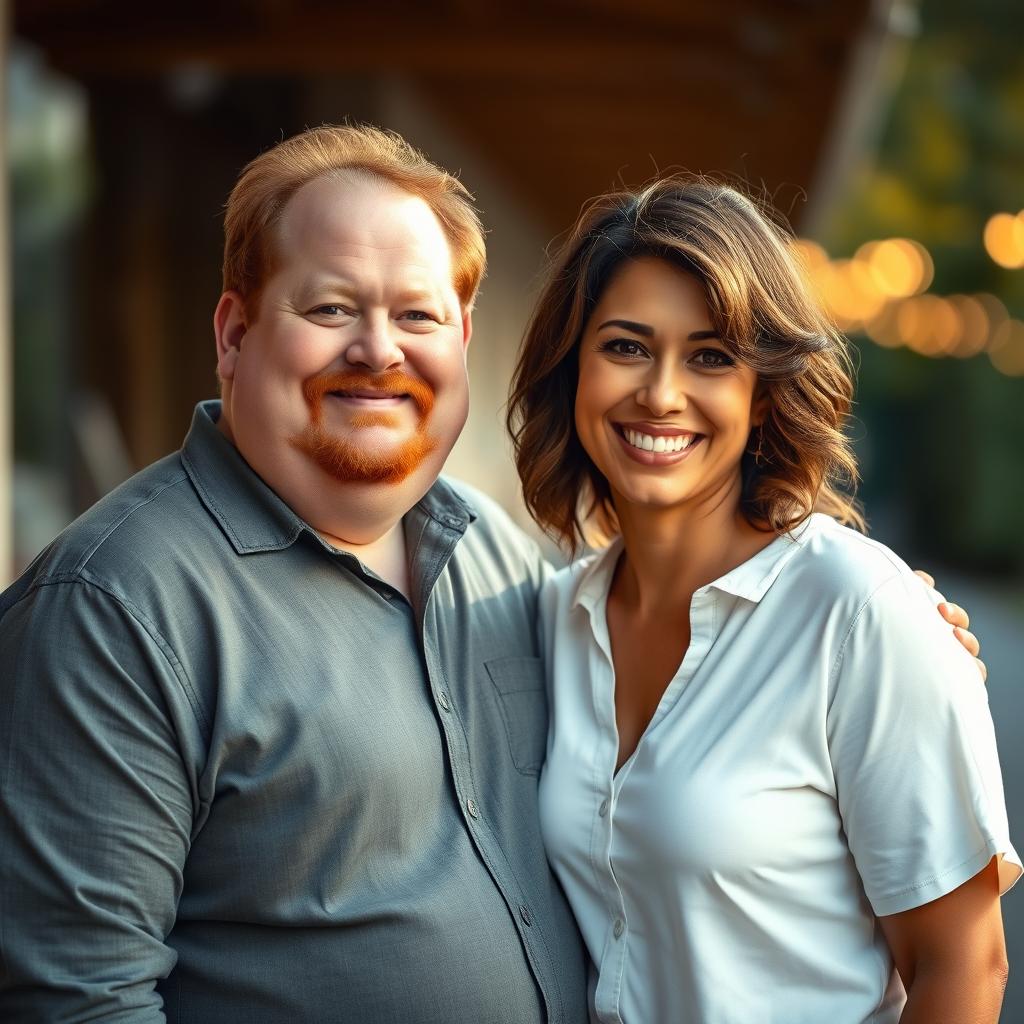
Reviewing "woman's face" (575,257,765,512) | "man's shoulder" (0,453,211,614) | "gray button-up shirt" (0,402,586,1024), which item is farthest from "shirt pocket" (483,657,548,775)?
"man's shoulder" (0,453,211,614)

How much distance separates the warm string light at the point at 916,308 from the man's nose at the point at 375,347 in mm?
22112

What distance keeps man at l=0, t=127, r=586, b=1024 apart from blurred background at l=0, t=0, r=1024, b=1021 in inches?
20.9

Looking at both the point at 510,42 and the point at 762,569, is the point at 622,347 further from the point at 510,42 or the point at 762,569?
the point at 510,42

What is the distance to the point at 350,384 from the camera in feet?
7.00

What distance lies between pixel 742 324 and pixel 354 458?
0.68 m

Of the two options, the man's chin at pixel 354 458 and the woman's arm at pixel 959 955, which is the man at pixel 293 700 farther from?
the woman's arm at pixel 959 955

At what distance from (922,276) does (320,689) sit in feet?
88.5

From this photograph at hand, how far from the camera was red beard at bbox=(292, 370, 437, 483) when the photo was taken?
2125mm

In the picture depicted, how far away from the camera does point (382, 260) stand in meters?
2.13

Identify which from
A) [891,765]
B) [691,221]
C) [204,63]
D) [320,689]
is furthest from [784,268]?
[204,63]

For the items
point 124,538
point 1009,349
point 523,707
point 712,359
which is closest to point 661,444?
point 712,359

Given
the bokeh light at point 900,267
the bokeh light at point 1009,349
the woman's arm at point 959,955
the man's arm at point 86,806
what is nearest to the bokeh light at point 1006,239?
the bokeh light at point 1009,349

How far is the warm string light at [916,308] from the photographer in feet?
77.5

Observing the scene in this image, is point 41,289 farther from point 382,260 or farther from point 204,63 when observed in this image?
point 382,260
